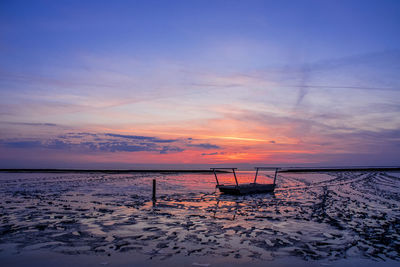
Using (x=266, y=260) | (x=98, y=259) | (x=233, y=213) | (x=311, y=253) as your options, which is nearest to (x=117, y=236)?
(x=98, y=259)

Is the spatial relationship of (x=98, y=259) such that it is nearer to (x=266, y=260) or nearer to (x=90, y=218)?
(x=266, y=260)

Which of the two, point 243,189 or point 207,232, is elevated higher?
point 243,189

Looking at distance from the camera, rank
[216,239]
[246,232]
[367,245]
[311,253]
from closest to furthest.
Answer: [311,253] → [367,245] → [216,239] → [246,232]

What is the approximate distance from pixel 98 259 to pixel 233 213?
11329 mm

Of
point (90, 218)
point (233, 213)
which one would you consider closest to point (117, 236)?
point (90, 218)

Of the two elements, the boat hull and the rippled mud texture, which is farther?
the boat hull

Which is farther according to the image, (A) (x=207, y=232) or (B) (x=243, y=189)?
(B) (x=243, y=189)

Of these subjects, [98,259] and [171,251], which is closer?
[98,259]

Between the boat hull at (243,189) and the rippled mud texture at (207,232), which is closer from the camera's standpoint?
the rippled mud texture at (207,232)

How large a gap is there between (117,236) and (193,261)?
4494 millimetres

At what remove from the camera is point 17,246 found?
1066cm

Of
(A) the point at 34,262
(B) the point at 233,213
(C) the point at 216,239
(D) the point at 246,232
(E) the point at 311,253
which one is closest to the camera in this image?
(A) the point at 34,262

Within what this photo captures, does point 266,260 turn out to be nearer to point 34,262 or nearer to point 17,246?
point 34,262

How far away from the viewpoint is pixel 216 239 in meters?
12.1
